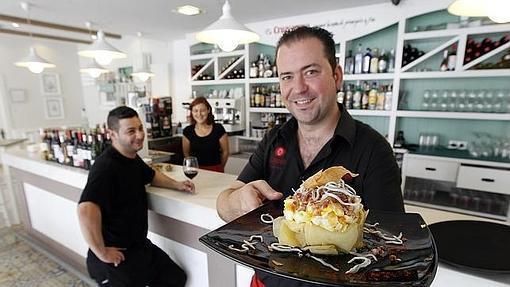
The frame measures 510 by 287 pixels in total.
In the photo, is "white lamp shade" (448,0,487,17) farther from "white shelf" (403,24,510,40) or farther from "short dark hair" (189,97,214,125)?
"short dark hair" (189,97,214,125)

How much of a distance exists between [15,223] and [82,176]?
238 centimetres

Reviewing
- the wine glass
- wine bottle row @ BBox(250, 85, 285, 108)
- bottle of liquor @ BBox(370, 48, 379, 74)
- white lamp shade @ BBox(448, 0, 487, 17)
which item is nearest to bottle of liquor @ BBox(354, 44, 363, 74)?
bottle of liquor @ BBox(370, 48, 379, 74)

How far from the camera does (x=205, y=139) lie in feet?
9.37

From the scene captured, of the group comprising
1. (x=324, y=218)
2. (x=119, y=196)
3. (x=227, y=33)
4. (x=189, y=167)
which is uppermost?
(x=227, y=33)

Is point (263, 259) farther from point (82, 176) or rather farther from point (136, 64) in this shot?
point (136, 64)

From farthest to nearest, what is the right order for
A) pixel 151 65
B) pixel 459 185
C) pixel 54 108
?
pixel 54 108 < pixel 151 65 < pixel 459 185

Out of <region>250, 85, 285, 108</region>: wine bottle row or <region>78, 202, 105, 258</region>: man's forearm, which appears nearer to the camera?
<region>78, 202, 105, 258</region>: man's forearm

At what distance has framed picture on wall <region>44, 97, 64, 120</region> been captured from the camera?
22.5 feet

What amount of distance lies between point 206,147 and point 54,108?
20.4ft

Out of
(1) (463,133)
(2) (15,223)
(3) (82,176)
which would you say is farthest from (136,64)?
(1) (463,133)

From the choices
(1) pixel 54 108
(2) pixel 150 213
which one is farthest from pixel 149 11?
(1) pixel 54 108

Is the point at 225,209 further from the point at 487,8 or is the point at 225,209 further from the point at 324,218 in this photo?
the point at 487,8

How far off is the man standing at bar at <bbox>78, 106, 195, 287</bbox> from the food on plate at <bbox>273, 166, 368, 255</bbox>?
3.53ft

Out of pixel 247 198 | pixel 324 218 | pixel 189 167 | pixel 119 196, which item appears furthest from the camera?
pixel 189 167
